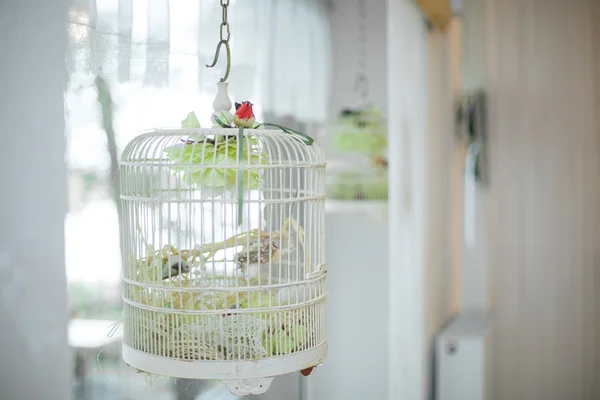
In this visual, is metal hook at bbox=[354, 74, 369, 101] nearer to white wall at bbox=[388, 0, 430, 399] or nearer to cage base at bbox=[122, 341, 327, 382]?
white wall at bbox=[388, 0, 430, 399]

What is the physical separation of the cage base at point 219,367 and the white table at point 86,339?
0.70 meters

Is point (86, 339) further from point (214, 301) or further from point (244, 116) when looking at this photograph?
point (244, 116)

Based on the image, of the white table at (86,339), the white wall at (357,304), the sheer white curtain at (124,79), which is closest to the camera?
the sheer white curtain at (124,79)

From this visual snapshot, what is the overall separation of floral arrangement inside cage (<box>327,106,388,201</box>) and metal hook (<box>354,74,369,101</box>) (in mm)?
116

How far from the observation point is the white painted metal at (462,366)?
336 centimetres

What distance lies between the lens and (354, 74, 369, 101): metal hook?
3.77 meters

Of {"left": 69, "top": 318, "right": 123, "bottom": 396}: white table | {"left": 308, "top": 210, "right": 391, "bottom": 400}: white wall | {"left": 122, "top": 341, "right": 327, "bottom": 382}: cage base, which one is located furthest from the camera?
{"left": 308, "top": 210, "right": 391, "bottom": 400}: white wall

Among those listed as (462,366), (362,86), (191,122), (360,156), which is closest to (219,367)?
(191,122)

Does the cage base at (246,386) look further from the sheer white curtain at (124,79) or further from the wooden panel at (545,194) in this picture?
the wooden panel at (545,194)

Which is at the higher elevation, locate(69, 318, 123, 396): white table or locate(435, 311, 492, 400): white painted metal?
locate(69, 318, 123, 396): white table

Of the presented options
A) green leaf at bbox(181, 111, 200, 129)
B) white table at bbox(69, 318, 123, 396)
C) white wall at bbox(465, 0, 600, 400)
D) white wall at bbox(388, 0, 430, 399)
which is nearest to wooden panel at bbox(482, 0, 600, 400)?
white wall at bbox(465, 0, 600, 400)

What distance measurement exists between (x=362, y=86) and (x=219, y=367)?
2731 millimetres

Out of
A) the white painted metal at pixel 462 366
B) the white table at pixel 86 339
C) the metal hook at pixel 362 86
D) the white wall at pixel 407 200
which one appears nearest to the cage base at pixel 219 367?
the white table at pixel 86 339

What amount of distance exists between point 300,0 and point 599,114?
171cm
